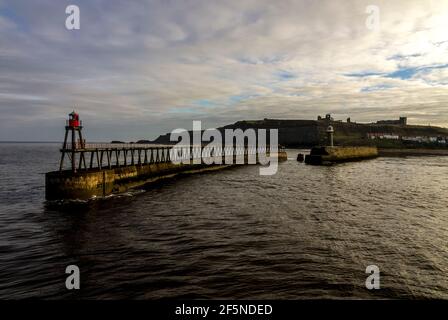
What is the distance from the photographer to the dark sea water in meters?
10.2

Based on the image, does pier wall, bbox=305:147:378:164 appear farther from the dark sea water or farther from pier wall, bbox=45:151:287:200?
the dark sea water

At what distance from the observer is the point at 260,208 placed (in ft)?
73.5

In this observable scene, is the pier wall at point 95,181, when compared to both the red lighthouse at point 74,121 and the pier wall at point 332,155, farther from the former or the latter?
the pier wall at point 332,155

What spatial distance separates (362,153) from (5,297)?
9162 centimetres

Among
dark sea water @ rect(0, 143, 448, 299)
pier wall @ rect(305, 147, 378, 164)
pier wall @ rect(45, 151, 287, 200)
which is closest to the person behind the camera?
dark sea water @ rect(0, 143, 448, 299)

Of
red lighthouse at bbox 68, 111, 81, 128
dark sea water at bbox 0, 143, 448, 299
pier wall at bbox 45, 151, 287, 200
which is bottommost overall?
dark sea water at bbox 0, 143, 448, 299

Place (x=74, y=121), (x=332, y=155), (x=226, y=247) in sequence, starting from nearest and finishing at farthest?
(x=226, y=247), (x=74, y=121), (x=332, y=155)

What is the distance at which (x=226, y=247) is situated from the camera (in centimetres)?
1404

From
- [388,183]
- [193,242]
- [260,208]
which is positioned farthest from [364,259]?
[388,183]

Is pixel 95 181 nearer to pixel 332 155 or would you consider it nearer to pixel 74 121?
pixel 74 121

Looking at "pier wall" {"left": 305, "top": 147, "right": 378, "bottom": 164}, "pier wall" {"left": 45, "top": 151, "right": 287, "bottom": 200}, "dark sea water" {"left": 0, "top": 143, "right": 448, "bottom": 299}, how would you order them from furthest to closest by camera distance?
"pier wall" {"left": 305, "top": 147, "right": 378, "bottom": 164} → "pier wall" {"left": 45, "top": 151, "right": 287, "bottom": 200} → "dark sea water" {"left": 0, "top": 143, "right": 448, "bottom": 299}

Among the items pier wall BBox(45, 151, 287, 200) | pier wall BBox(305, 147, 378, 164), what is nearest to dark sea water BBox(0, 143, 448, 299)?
pier wall BBox(45, 151, 287, 200)

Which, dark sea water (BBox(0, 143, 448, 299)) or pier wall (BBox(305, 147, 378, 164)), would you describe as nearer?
dark sea water (BBox(0, 143, 448, 299))

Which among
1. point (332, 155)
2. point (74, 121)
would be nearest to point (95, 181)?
point (74, 121)
